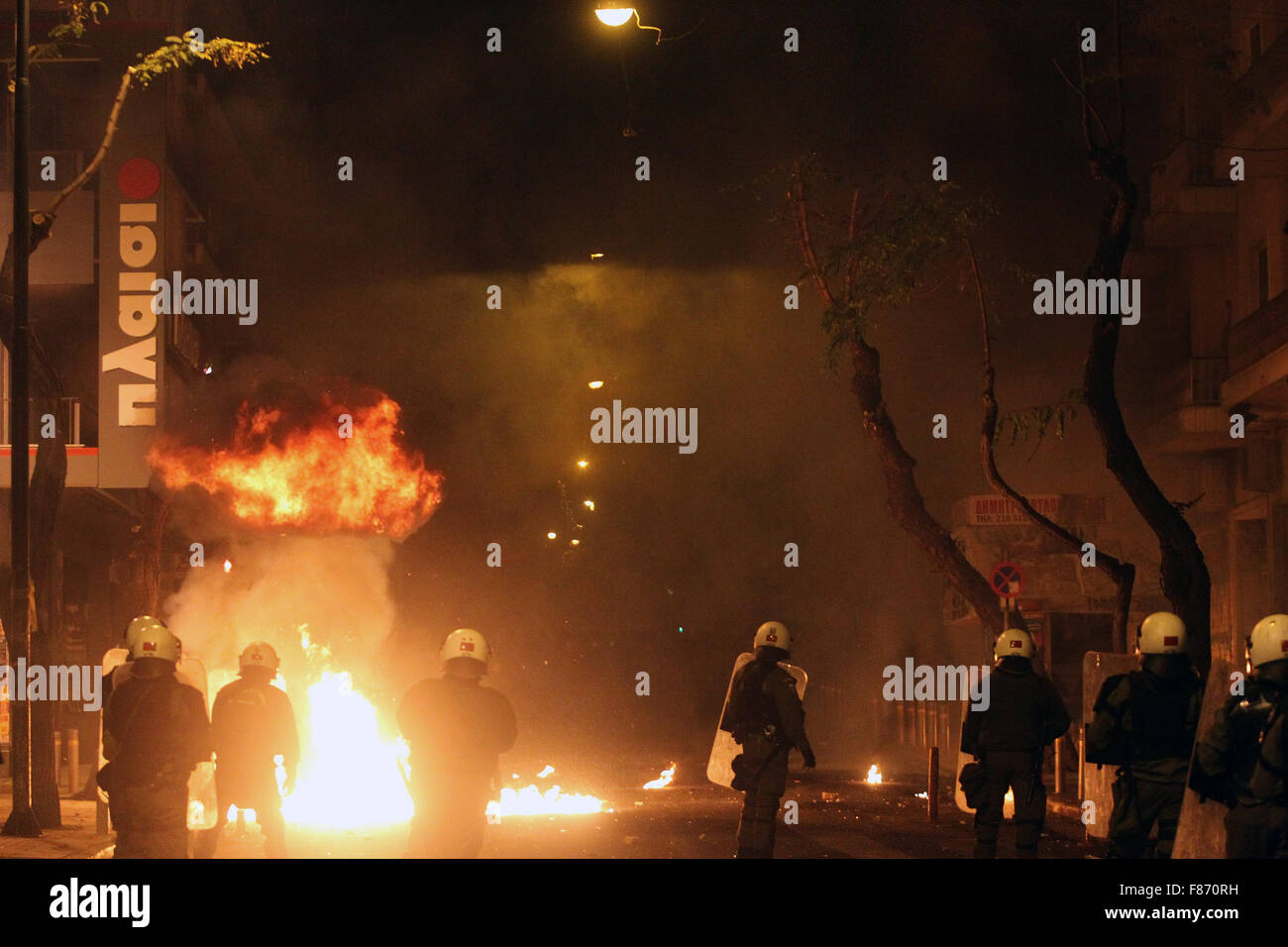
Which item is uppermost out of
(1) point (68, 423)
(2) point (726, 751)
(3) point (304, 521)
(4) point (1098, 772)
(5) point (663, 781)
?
(1) point (68, 423)

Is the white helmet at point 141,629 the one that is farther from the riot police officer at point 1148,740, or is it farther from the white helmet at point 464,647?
the riot police officer at point 1148,740

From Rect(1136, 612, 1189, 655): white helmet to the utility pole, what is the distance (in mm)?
9774

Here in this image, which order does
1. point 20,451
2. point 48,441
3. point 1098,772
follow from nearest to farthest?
point 1098,772 < point 20,451 < point 48,441

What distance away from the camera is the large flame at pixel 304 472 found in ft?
71.1

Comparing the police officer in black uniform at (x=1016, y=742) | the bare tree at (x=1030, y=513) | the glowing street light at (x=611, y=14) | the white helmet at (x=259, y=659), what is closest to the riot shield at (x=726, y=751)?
the police officer in black uniform at (x=1016, y=742)

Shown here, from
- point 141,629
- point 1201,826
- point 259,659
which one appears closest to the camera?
point 1201,826

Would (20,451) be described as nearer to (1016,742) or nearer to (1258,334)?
(1016,742)

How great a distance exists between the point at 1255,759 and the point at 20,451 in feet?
35.5

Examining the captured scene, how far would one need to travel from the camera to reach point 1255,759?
293 inches

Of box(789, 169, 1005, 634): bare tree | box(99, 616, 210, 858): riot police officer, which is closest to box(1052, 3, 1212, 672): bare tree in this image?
box(789, 169, 1005, 634): bare tree

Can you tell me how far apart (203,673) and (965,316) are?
1922 centimetres

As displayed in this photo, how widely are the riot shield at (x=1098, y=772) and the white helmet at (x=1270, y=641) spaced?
3.49 meters

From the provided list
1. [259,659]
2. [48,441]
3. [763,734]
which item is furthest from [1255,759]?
[48,441]
